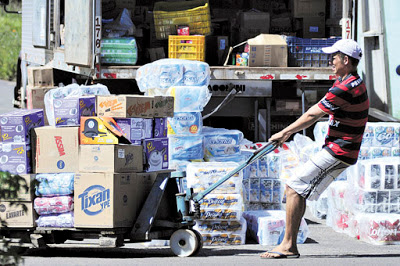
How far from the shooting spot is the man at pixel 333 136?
6.48 meters

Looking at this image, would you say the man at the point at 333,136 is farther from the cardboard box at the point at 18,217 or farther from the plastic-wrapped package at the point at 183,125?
the plastic-wrapped package at the point at 183,125

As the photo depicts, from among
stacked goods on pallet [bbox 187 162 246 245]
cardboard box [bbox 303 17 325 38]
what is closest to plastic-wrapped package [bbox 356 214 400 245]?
stacked goods on pallet [bbox 187 162 246 245]

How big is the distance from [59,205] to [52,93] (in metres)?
2.29

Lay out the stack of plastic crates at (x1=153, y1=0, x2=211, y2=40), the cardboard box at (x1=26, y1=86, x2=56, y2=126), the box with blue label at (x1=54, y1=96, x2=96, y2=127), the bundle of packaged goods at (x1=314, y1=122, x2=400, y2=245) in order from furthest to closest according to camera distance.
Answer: the stack of plastic crates at (x1=153, y1=0, x2=211, y2=40) → the cardboard box at (x1=26, y1=86, x2=56, y2=126) → the bundle of packaged goods at (x1=314, y1=122, x2=400, y2=245) → the box with blue label at (x1=54, y1=96, x2=96, y2=127)

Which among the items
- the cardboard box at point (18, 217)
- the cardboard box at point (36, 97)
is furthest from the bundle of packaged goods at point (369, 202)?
the cardboard box at point (36, 97)

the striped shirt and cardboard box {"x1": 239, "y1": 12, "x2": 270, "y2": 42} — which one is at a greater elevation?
cardboard box {"x1": 239, "y1": 12, "x2": 270, "y2": 42}

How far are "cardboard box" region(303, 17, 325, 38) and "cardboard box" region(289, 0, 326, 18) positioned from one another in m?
0.08

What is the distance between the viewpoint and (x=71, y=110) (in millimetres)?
6848

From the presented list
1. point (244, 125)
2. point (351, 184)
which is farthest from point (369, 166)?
point (244, 125)

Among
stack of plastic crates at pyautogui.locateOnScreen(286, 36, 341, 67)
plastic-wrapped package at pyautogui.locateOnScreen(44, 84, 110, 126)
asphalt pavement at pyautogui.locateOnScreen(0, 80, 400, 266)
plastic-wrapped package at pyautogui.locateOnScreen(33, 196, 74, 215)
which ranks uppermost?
stack of plastic crates at pyautogui.locateOnScreen(286, 36, 341, 67)

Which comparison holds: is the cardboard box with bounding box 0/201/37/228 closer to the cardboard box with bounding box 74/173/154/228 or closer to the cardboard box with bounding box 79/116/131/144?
the cardboard box with bounding box 74/173/154/228

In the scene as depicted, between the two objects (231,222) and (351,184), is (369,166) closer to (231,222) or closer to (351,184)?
(351,184)

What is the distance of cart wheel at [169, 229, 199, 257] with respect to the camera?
265 inches

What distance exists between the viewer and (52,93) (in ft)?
28.6
